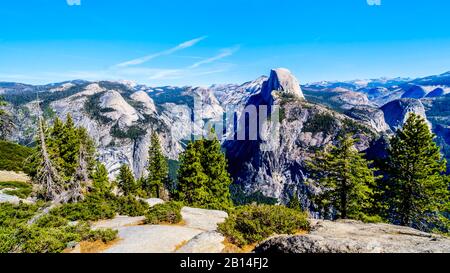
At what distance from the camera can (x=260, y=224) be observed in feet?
49.8

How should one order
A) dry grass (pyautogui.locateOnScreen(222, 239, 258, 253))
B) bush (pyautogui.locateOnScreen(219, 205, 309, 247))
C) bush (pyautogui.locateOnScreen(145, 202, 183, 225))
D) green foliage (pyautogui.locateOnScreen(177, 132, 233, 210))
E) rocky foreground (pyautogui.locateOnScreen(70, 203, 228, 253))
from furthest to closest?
green foliage (pyautogui.locateOnScreen(177, 132, 233, 210)) < bush (pyautogui.locateOnScreen(145, 202, 183, 225)) < bush (pyautogui.locateOnScreen(219, 205, 309, 247)) < dry grass (pyautogui.locateOnScreen(222, 239, 258, 253)) < rocky foreground (pyautogui.locateOnScreen(70, 203, 228, 253))

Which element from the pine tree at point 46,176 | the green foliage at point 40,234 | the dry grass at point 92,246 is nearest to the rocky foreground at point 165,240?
the dry grass at point 92,246

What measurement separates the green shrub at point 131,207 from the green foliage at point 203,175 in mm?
11345

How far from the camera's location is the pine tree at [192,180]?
118ft

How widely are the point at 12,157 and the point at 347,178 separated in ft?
180

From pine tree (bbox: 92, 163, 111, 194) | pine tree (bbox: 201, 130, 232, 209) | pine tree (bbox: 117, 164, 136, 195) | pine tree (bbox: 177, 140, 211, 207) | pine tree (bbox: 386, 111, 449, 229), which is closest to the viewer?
pine tree (bbox: 386, 111, 449, 229)

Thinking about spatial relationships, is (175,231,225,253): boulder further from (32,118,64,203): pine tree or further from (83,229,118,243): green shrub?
(32,118,64,203): pine tree

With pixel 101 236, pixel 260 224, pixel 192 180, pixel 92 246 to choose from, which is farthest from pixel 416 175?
pixel 92 246

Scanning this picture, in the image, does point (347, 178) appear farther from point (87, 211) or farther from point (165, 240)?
point (87, 211)

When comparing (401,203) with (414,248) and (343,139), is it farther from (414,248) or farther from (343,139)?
(414,248)

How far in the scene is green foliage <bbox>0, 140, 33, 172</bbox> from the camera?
4519cm

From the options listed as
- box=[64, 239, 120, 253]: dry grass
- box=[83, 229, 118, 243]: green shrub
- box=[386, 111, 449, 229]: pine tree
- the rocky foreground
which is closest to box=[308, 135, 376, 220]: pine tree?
box=[386, 111, 449, 229]: pine tree

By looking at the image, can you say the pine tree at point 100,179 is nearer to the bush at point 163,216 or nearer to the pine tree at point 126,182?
the pine tree at point 126,182
